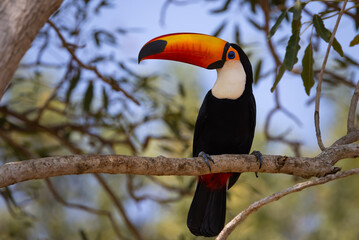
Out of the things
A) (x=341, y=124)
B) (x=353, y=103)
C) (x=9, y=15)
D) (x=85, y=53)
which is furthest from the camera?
(x=341, y=124)

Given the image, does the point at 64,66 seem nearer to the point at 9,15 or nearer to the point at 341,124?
the point at 9,15

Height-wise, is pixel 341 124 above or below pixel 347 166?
above

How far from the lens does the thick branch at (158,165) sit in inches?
78.5

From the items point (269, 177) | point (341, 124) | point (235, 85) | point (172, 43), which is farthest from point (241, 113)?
point (341, 124)

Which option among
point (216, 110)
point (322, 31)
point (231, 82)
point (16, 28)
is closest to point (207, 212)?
point (216, 110)

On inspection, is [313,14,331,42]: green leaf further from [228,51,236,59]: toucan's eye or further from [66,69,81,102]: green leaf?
[66,69,81,102]: green leaf

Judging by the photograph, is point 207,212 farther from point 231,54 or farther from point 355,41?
point 355,41

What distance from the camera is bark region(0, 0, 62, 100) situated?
2.13m

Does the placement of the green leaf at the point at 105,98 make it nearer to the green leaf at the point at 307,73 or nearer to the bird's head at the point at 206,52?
the bird's head at the point at 206,52

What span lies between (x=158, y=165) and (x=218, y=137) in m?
1.25

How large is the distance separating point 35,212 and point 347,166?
4.64 m

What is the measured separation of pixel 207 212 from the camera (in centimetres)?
341

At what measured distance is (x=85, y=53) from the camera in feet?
13.1

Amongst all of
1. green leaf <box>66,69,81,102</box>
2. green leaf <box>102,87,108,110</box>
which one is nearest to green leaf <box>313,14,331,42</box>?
green leaf <box>102,87,108,110</box>
